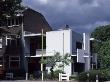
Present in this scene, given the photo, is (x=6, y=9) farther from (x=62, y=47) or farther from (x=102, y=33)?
(x=102, y=33)

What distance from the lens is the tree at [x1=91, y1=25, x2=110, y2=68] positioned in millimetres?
62531

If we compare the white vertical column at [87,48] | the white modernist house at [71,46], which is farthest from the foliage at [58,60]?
the white vertical column at [87,48]

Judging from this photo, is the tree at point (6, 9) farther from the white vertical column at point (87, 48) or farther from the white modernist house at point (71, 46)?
the white vertical column at point (87, 48)

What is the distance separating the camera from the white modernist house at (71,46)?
58719mm

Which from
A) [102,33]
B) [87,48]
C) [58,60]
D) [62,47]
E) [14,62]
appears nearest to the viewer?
[58,60]

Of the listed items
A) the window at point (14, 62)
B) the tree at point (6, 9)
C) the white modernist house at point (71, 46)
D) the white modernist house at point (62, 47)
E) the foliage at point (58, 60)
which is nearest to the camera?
the tree at point (6, 9)

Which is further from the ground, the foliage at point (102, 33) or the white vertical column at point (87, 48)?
the foliage at point (102, 33)

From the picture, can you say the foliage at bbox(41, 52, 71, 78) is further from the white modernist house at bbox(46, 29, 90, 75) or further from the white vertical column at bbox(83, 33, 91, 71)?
the white vertical column at bbox(83, 33, 91, 71)

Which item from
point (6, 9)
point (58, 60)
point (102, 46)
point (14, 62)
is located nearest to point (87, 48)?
point (102, 46)

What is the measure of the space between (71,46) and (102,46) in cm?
1019

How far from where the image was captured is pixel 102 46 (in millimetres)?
67250

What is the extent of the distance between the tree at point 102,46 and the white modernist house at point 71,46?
2.98 metres

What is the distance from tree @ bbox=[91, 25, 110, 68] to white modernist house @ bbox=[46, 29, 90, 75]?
298 cm

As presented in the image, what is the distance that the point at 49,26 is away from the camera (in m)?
74.4
